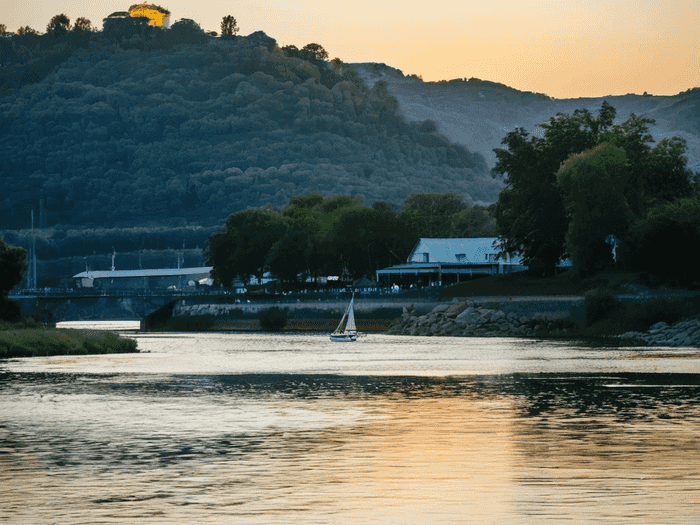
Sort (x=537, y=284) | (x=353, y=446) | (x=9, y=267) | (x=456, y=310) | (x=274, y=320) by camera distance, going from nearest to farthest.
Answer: (x=353, y=446)
(x=9, y=267)
(x=456, y=310)
(x=537, y=284)
(x=274, y=320)

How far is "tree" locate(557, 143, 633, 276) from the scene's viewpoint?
142m

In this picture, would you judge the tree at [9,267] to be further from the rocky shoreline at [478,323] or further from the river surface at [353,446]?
the rocky shoreline at [478,323]

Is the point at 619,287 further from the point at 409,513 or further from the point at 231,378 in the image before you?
the point at 409,513

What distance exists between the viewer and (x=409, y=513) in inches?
1021

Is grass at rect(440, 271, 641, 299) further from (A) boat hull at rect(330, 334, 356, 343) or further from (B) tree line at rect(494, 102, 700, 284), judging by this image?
(A) boat hull at rect(330, 334, 356, 343)

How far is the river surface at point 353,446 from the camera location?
26688 millimetres

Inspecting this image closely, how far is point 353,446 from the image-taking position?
124ft

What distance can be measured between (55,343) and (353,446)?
6867 centimetres

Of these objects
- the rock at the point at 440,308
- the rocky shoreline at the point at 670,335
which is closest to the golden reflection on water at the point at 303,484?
the rocky shoreline at the point at 670,335

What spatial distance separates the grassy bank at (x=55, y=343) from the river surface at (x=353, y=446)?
21925mm

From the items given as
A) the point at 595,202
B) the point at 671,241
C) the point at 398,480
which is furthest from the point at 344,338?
the point at 398,480

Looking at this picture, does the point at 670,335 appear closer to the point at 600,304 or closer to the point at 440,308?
the point at 600,304

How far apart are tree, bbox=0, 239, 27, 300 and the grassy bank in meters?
6.38

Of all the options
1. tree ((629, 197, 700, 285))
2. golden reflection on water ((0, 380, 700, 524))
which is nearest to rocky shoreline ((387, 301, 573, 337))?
tree ((629, 197, 700, 285))
